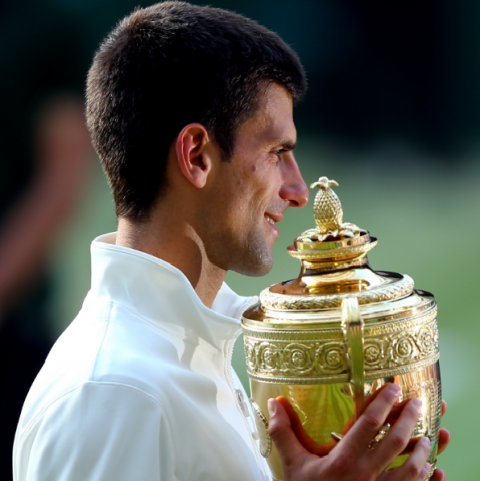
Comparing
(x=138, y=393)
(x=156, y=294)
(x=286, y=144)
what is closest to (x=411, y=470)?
(x=138, y=393)

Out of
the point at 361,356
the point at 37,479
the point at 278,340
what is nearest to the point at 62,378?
the point at 37,479

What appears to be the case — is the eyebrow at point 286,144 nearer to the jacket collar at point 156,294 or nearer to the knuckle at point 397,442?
the jacket collar at point 156,294

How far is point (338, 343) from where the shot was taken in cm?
95

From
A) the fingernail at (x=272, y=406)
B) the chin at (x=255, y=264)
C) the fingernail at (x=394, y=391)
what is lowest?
the fingernail at (x=272, y=406)

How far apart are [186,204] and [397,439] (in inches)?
23.2

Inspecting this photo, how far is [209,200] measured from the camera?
1243 mm

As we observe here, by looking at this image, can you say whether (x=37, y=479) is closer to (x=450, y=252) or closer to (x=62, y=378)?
(x=62, y=378)

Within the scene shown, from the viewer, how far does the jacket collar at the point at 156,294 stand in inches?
46.8

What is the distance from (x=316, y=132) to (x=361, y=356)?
211cm

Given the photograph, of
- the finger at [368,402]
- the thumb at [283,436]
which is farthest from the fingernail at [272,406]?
the finger at [368,402]

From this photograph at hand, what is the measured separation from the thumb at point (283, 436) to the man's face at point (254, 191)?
348mm

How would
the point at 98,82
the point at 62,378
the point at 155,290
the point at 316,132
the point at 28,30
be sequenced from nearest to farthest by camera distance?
the point at 62,378 < the point at 155,290 < the point at 98,82 < the point at 28,30 < the point at 316,132

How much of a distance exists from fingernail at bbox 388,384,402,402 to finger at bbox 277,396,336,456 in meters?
0.12

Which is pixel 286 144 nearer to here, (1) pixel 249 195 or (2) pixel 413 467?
(1) pixel 249 195
